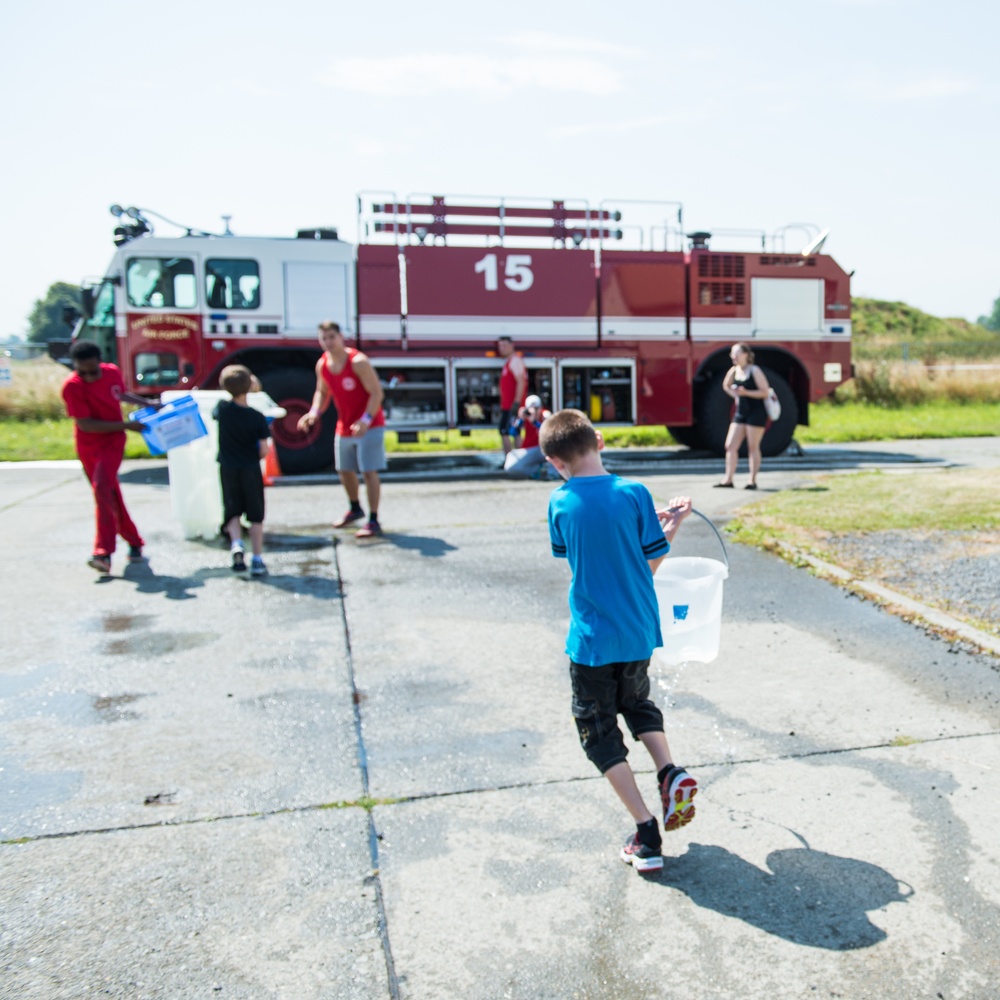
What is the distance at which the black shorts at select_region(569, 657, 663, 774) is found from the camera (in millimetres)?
3305

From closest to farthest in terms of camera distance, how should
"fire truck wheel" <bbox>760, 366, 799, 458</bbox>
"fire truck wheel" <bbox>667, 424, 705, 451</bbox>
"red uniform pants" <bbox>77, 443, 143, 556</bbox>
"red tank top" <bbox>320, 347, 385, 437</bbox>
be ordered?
"red uniform pants" <bbox>77, 443, 143, 556</bbox> → "red tank top" <bbox>320, 347, 385, 437</bbox> → "fire truck wheel" <bbox>760, 366, 799, 458</bbox> → "fire truck wheel" <bbox>667, 424, 705, 451</bbox>

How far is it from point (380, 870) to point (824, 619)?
11.9 ft

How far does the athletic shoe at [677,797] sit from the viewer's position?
3229mm

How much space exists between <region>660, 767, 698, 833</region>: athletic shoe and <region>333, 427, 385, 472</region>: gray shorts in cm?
584

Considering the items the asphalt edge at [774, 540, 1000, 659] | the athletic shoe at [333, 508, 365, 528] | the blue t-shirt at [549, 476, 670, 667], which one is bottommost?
the asphalt edge at [774, 540, 1000, 659]

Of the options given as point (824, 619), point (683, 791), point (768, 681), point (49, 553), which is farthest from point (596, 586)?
point (49, 553)

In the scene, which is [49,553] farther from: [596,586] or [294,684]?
[596,586]

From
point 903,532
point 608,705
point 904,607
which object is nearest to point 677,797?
point 608,705

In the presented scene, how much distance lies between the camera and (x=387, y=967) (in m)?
2.78

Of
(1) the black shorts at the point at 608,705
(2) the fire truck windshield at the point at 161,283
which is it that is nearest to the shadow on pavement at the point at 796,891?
(1) the black shorts at the point at 608,705

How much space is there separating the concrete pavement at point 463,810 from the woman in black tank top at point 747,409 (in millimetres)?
4638

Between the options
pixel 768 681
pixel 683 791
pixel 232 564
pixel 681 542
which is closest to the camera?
pixel 683 791

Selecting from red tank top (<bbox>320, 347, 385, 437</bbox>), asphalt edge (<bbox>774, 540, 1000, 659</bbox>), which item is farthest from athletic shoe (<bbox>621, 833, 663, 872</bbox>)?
red tank top (<bbox>320, 347, 385, 437</bbox>)

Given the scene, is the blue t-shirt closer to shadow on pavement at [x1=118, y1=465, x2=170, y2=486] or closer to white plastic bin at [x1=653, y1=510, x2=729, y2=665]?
white plastic bin at [x1=653, y1=510, x2=729, y2=665]
